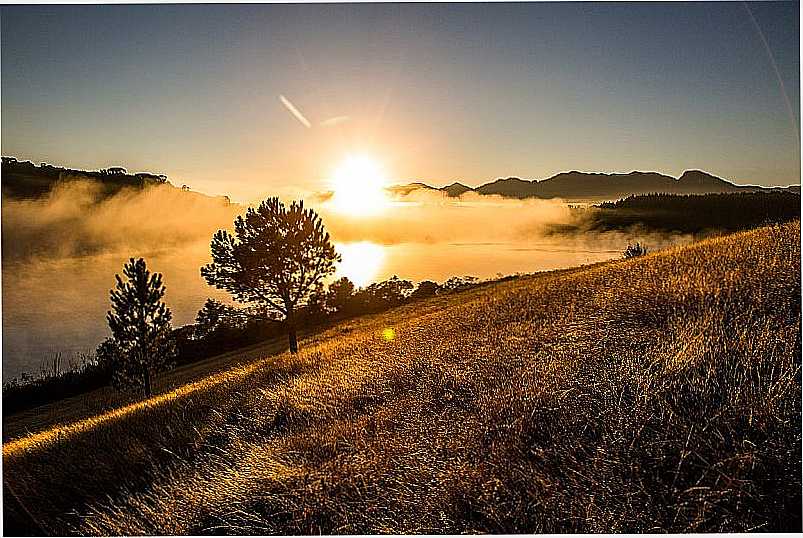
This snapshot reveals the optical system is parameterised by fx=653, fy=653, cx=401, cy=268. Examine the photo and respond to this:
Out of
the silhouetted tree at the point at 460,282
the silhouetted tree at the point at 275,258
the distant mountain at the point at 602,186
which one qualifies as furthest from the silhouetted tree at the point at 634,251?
the silhouetted tree at the point at 275,258

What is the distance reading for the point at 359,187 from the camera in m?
5.59

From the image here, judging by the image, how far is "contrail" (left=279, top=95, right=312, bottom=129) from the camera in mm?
5262

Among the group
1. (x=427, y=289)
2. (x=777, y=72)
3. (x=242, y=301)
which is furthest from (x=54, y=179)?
(x=777, y=72)

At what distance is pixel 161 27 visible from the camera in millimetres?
4980

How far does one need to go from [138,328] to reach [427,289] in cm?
254

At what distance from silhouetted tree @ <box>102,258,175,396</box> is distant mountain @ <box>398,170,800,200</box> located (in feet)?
8.18

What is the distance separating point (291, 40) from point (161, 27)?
3.24 ft

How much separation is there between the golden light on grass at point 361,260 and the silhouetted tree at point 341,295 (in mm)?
133

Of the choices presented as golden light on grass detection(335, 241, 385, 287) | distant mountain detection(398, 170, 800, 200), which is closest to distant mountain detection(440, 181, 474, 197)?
distant mountain detection(398, 170, 800, 200)

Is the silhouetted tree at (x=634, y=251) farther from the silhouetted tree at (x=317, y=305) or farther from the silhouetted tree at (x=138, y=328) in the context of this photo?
the silhouetted tree at (x=138, y=328)

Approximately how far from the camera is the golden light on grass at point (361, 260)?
18.6 ft

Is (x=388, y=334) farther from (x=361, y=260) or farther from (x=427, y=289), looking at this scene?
(x=361, y=260)

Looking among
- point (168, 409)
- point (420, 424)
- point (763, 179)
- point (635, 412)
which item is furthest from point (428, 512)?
point (763, 179)

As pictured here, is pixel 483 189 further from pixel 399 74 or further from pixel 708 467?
pixel 708 467
